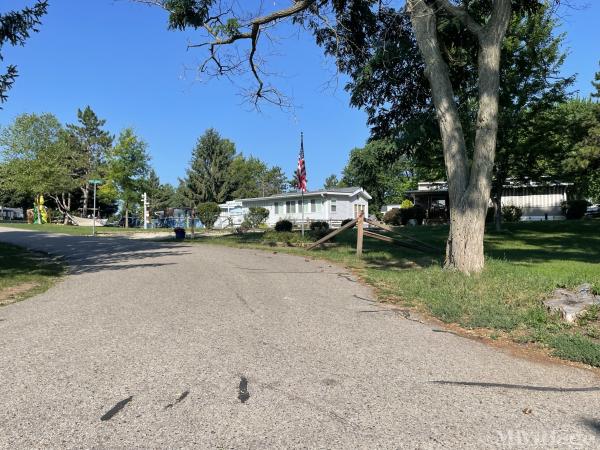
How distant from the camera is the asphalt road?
3.23 meters

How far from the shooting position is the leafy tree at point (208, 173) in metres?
64.3

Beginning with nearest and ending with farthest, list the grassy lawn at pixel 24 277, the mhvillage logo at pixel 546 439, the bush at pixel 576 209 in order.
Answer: the mhvillage logo at pixel 546 439
the grassy lawn at pixel 24 277
the bush at pixel 576 209

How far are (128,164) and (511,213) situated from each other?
33.9 meters

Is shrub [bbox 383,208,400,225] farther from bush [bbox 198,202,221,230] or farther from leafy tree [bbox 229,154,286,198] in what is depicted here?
leafy tree [bbox 229,154,286,198]

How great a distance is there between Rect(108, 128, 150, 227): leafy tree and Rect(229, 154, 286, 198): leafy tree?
766 inches

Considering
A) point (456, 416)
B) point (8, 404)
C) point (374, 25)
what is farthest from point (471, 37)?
point (8, 404)

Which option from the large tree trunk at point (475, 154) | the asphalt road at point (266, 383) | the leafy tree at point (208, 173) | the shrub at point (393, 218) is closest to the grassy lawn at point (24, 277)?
the asphalt road at point (266, 383)

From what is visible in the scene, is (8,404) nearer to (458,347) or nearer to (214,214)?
(458,347)

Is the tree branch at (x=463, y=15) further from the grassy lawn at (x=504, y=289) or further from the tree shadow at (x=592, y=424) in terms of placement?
the tree shadow at (x=592, y=424)

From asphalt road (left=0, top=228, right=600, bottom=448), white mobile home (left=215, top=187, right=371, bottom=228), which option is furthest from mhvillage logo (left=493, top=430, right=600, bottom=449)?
white mobile home (left=215, top=187, right=371, bottom=228)

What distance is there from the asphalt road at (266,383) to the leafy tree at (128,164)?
40953 mm

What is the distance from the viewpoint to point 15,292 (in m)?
8.77

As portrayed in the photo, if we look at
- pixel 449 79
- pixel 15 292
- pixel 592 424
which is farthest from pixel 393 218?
pixel 592 424

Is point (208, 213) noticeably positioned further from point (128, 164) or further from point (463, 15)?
point (463, 15)
